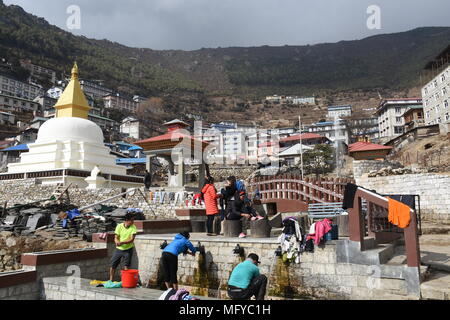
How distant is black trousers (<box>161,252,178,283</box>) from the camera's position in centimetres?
643

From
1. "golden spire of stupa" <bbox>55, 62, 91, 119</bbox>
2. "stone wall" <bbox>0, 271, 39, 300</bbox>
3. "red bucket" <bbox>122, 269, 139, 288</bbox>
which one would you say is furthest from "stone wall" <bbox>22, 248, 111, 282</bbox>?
"golden spire of stupa" <bbox>55, 62, 91, 119</bbox>

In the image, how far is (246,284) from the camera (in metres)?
5.53

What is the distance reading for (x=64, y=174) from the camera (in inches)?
838

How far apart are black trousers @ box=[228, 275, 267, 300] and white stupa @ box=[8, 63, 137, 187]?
61.9 feet

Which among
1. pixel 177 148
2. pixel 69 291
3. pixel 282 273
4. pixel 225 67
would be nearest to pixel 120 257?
pixel 69 291

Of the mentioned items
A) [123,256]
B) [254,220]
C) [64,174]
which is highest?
[64,174]

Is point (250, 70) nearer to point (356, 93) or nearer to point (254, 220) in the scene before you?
point (356, 93)

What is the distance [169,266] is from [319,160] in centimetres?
3263

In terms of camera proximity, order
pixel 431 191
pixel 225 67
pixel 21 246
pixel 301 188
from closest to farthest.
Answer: pixel 21 246
pixel 301 188
pixel 431 191
pixel 225 67

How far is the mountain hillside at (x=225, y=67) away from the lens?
109m

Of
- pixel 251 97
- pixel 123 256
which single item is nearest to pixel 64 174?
pixel 123 256

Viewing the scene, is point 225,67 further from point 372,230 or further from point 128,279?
point 128,279
